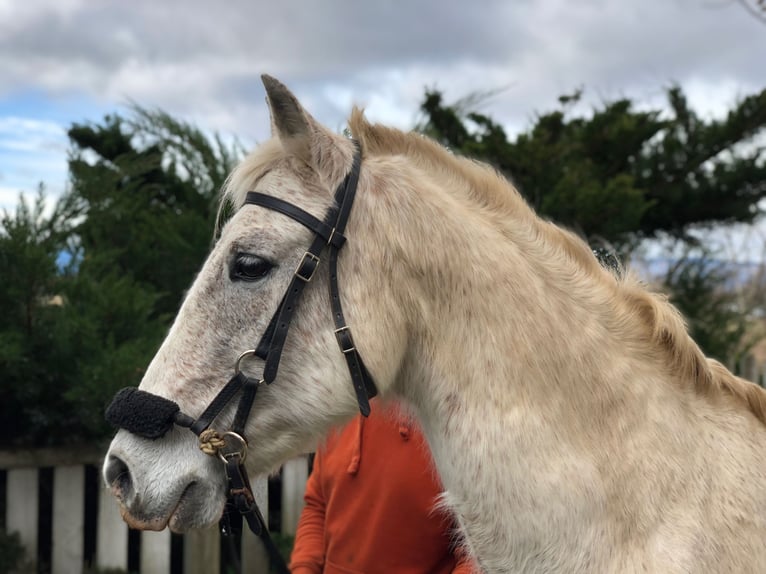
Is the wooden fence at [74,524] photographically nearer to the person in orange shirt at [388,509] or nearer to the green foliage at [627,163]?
the person in orange shirt at [388,509]

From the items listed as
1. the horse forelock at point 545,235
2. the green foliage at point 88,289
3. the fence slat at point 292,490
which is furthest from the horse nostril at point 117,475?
the fence slat at point 292,490

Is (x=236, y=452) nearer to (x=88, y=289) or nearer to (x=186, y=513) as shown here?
(x=186, y=513)

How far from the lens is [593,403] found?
1713 millimetres

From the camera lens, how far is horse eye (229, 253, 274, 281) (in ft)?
5.67

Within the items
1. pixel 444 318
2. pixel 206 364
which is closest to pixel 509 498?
pixel 444 318

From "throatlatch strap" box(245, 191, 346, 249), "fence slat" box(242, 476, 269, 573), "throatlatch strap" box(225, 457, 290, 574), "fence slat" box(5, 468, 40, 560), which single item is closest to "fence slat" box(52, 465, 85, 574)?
"fence slat" box(5, 468, 40, 560)

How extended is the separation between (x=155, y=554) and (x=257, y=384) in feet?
9.07

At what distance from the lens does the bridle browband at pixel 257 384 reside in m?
1.65

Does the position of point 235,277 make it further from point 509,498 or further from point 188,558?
point 188,558

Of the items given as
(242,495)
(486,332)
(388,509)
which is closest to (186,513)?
(242,495)

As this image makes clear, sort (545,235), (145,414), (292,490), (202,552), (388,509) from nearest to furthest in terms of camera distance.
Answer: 1. (145,414)
2. (545,235)
3. (388,509)
4. (202,552)
5. (292,490)

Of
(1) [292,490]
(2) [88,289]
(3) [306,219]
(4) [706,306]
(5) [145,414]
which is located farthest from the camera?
(4) [706,306]

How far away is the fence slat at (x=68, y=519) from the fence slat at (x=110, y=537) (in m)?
0.10

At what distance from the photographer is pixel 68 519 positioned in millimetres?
3871
